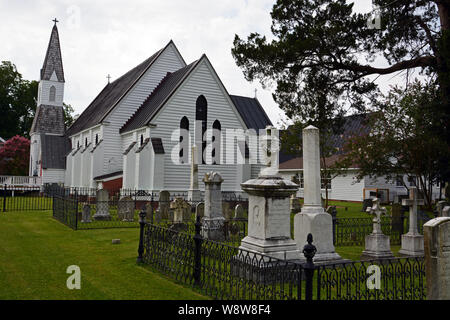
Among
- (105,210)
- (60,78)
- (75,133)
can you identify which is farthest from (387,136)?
(60,78)

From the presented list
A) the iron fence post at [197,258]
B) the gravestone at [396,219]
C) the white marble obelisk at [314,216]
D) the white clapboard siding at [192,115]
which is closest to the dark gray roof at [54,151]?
the white clapboard siding at [192,115]

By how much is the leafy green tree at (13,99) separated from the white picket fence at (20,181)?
26693 millimetres

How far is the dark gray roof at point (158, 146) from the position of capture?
77.5ft

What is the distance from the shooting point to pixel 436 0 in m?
15.0

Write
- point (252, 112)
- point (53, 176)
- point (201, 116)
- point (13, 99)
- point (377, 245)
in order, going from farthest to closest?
point (13, 99) < point (252, 112) < point (53, 176) < point (201, 116) < point (377, 245)

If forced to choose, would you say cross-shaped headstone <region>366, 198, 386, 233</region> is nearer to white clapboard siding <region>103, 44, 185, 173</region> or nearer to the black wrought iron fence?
the black wrought iron fence

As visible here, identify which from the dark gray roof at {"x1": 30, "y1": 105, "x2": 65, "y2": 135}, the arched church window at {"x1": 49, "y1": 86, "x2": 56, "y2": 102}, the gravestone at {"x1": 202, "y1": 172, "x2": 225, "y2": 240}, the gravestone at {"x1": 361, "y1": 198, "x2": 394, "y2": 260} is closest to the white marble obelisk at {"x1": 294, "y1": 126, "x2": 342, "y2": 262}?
the gravestone at {"x1": 361, "y1": 198, "x2": 394, "y2": 260}

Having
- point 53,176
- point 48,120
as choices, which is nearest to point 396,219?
point 53,176

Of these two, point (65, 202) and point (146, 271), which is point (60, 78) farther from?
point (146, 271)

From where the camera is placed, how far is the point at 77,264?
8.59 meters

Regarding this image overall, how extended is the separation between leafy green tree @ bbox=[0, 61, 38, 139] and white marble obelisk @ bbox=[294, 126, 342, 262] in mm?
58796

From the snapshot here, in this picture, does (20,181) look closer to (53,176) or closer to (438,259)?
(53,176)

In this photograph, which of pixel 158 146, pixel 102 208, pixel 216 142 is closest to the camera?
pixel 102 208

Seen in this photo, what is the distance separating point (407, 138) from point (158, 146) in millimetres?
14616
